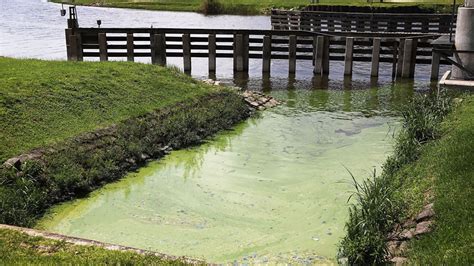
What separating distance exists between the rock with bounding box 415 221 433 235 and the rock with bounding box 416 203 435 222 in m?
0.12

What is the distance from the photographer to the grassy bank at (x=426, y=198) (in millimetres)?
6871

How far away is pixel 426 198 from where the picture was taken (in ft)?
27.0

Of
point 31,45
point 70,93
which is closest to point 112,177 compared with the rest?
point 70,93

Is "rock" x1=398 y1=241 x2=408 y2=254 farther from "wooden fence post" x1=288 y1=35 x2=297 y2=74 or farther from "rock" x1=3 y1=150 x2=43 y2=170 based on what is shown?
"wooden fence post" x1=288 y1=35 x2=297 y2=74

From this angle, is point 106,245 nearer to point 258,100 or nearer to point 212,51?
point 258,100

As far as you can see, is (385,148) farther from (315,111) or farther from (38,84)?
(38,84)

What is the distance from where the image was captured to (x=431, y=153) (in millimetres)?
9961

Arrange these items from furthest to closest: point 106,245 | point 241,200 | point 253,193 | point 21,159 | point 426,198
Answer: point 253,193, point 241,200, point 21,159, point 426,198, point 106,245

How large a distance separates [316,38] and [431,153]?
52.5 feet

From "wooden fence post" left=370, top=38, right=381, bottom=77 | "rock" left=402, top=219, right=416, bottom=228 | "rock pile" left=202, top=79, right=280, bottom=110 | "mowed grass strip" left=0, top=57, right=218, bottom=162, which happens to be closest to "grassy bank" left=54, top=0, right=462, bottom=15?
"wooden fence post" left=370, top=38, right=381, bottom=77

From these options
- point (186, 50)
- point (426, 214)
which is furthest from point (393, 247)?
point (186, 50)

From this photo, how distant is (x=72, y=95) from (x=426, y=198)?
932 cm

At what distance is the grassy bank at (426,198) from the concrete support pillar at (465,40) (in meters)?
Result: 4.32

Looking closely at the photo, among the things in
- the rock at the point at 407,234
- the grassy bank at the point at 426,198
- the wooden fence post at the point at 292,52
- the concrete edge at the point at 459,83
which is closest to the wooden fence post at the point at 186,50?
the wooden fence post at the point at 292,52
